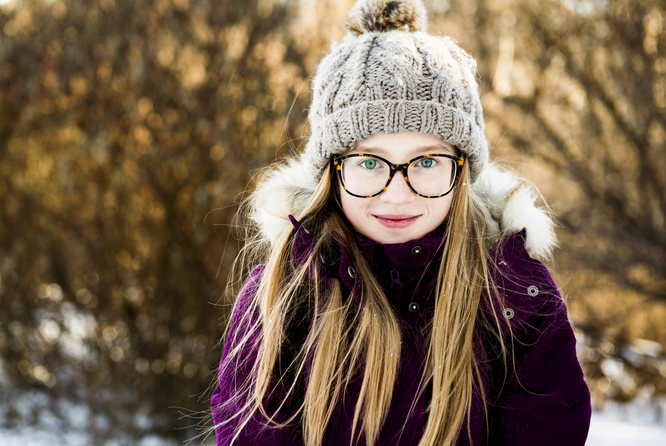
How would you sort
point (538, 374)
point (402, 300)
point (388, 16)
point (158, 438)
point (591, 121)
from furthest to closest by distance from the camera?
point (591, 121), point (158, 438), point (388, 16), point (402, 300), point (538, 374)

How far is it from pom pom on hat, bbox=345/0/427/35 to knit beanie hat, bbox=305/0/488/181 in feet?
0.10

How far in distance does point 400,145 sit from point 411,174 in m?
0.08

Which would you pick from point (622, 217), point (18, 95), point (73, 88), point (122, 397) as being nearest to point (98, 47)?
point (73, 88)

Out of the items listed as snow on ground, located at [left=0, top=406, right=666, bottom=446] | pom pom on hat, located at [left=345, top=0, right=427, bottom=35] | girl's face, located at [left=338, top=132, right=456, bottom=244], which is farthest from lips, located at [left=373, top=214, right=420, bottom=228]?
snow on ground, located at [left=0, top=406, right=666, bottom=446]

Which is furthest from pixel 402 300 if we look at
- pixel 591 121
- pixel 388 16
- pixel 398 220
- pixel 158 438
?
pixel 591 121

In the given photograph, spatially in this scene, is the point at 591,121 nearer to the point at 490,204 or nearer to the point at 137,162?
the point at 137,162

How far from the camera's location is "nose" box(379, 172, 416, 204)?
5.77 ft

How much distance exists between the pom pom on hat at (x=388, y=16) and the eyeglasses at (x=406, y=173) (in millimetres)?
443

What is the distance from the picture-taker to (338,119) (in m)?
1.82

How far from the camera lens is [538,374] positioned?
174 cm

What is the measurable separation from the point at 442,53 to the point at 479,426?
99cm

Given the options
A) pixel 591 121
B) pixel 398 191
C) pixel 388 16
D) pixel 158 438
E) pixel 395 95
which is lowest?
pixel 158 438

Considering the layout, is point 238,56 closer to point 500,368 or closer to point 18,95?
point 18,95

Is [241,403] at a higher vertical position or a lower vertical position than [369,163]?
lower
